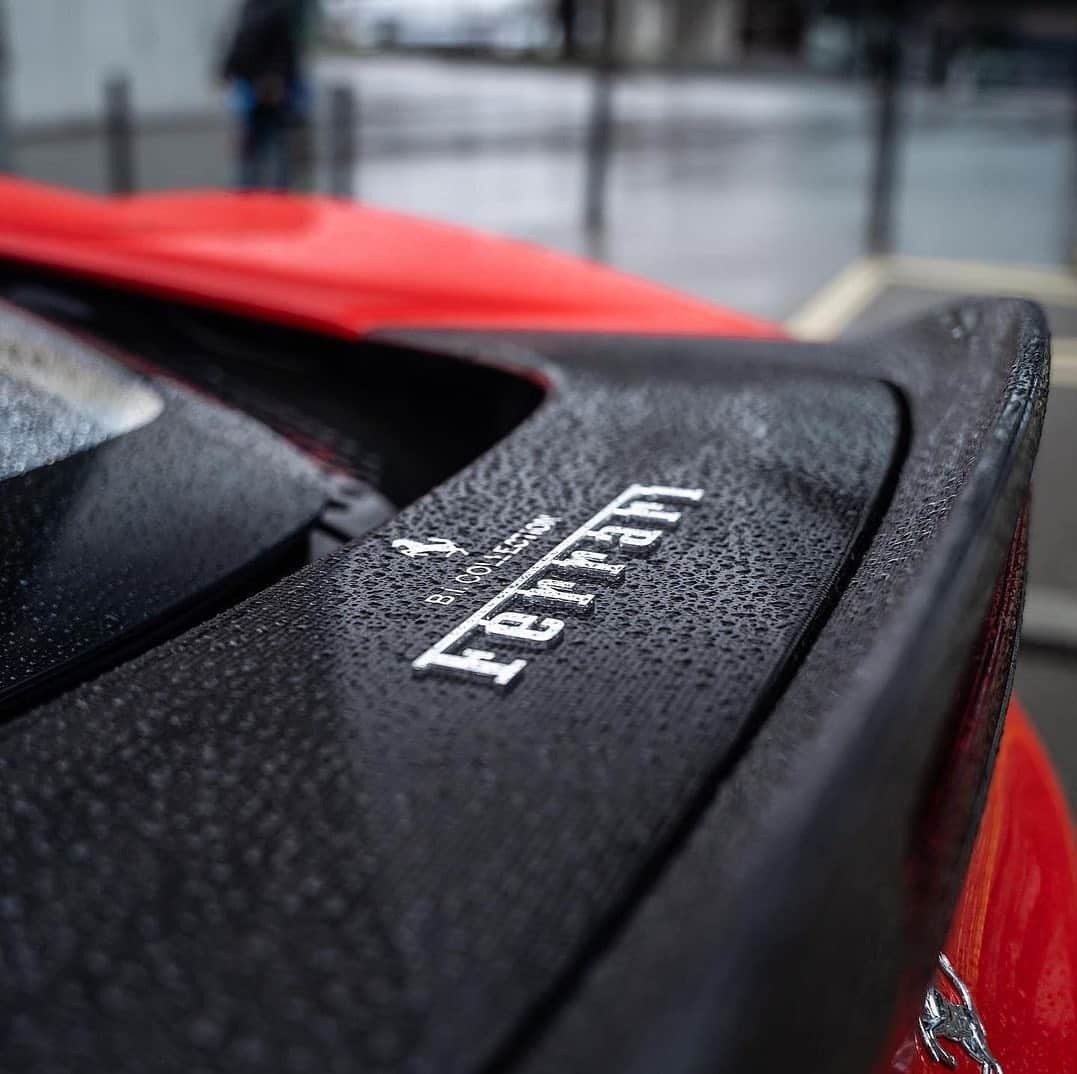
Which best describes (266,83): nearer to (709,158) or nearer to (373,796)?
(709,158)

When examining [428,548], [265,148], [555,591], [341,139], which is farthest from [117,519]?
[265,148]

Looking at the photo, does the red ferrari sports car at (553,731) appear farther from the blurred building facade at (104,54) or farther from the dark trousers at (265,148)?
the blurred building facade at (104,54)

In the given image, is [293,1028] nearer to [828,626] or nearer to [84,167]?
[828,626]

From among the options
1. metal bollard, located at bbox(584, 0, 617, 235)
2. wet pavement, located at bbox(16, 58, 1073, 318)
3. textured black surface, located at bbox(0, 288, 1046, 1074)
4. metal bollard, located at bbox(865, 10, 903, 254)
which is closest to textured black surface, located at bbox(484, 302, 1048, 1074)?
textured black surface, located at bbox(0, 288, 1046, 1074)

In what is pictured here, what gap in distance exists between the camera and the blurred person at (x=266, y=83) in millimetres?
7730

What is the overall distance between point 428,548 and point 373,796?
309 mm

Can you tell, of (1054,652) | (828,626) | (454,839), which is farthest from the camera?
(1054,652)

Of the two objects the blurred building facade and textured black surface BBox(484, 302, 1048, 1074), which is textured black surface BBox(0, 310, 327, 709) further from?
the blurred building facade

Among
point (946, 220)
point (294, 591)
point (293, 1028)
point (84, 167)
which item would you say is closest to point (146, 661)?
point (294, 591)

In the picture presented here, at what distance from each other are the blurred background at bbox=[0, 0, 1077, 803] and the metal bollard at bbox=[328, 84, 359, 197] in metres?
0.01

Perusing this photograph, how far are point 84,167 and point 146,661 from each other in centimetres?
1164

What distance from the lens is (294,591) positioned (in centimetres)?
91

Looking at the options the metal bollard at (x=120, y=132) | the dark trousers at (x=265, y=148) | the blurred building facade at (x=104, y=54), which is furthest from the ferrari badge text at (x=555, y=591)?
the blurred building facade at (x=104, y=54)

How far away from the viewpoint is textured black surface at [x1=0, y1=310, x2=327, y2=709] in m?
0.95
